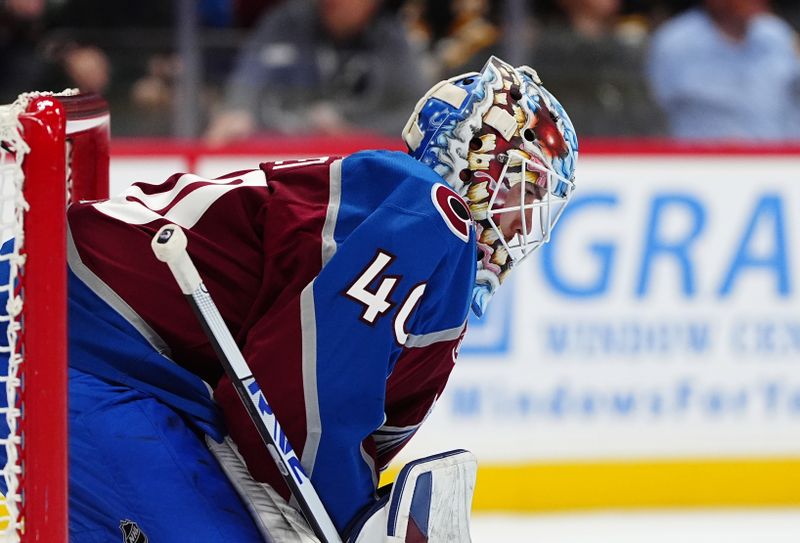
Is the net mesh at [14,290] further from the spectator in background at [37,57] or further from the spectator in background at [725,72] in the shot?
the spectator in background at [725,72]

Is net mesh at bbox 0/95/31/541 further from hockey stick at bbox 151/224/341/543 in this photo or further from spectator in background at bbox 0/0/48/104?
spectator in background at bbox 0/0/48/104

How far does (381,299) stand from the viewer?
1.29 metres

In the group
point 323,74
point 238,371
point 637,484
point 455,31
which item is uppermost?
point 455,31

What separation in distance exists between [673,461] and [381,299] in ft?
6.74

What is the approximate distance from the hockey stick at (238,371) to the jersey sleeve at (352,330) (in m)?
0.03

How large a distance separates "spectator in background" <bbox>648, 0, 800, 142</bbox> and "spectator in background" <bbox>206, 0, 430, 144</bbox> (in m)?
0.73

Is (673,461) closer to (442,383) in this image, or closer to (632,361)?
(632,361)

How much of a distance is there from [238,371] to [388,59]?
2.33 metres

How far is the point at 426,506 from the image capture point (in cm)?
137

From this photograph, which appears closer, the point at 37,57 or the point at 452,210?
the point at 452,210

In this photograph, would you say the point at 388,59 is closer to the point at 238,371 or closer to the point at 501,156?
the point at 501,156

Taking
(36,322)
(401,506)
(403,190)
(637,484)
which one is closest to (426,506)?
(401,506)

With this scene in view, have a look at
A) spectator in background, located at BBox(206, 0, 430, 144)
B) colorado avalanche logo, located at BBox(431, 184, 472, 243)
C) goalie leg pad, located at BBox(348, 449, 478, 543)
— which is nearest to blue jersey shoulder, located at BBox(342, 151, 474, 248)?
colorado avalanche logo, located at BBox(431, 184, 472, 243)

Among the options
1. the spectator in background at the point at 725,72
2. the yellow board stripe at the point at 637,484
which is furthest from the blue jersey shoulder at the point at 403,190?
the spectator in background at the point at 725,72
